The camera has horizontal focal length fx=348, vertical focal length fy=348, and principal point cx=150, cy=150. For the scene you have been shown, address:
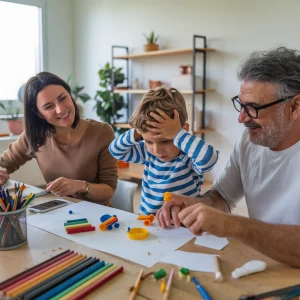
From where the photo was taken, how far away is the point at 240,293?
2.63 ft

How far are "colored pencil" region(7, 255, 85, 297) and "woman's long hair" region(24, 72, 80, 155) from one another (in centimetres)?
113

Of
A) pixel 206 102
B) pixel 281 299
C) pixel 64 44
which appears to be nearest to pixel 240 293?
pixel 281 299

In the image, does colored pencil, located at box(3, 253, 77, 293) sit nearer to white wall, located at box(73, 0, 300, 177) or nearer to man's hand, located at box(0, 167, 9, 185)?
man's hand, located at box(0, 167, 9, 185)

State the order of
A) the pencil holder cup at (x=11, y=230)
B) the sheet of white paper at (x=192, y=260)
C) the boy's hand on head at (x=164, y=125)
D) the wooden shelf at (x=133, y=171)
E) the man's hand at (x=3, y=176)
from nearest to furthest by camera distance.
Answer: the sheet of white paper at (x=192, y=260)
the pencil holder cup at (x=11, y=230)
the boy's hand on head at (x=164, y=125)
the man's hand at (x=3, y=176)
the wooden shelf at (x=133, y=171)

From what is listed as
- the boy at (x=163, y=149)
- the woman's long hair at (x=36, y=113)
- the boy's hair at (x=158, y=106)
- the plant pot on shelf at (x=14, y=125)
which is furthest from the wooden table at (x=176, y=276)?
the plant pot on shelf at (x=14, y=125)

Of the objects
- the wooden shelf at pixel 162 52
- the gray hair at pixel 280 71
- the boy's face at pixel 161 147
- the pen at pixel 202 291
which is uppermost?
the wooden shelf at pixel 162 52

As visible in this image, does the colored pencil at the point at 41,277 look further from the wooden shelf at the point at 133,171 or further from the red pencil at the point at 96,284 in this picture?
the wooden shelf at the point at 133,171

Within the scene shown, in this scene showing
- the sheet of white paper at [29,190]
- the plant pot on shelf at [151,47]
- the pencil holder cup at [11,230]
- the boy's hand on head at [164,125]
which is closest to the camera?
the pencil holder cup at [11,230]

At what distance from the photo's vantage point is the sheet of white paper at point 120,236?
3.30 feet

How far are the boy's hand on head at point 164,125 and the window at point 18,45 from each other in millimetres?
3813

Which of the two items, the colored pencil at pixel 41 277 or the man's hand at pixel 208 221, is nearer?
the colored pencil at pixel 41 277

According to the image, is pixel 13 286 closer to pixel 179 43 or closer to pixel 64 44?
pixel 179 43

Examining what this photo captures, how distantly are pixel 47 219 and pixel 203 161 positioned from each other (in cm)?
63

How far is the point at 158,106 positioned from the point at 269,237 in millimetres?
660
